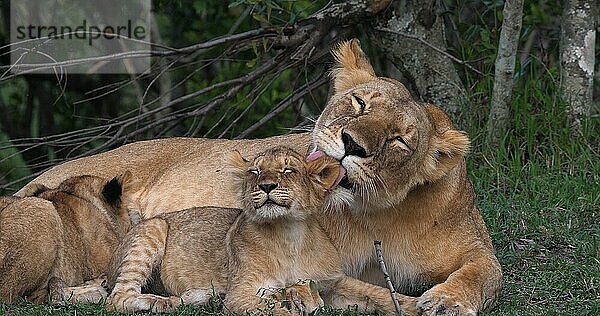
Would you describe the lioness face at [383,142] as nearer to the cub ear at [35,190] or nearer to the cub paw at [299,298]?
the cub paw at [299,298]

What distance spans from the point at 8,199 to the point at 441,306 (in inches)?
88.7

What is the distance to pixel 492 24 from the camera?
8.85 m

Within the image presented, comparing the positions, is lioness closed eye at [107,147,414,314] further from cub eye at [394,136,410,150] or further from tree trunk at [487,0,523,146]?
tree trunk at [487,0,523,146]

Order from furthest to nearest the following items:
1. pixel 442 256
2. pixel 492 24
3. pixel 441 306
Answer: pixel 492 24, pixel 442 256, pixel 441 306

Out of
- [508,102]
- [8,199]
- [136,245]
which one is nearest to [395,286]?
[136,245]

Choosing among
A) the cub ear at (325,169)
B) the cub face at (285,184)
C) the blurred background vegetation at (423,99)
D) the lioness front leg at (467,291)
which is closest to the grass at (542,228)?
the blurred background vegetation at (423,99)

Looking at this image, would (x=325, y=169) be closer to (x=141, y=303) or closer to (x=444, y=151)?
(x=444, y=151)

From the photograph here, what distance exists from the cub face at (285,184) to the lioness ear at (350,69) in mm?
909

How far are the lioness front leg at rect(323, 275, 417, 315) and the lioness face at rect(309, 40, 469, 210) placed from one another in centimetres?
36

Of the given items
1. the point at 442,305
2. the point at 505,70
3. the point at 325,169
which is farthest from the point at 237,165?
the point at 505,70

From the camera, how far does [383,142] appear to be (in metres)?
4.80

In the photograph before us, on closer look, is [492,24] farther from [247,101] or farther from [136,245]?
[136,245]

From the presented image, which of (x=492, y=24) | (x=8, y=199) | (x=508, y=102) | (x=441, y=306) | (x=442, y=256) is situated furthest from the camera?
(x=492, y=24)

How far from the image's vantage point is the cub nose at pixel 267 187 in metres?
4.62
